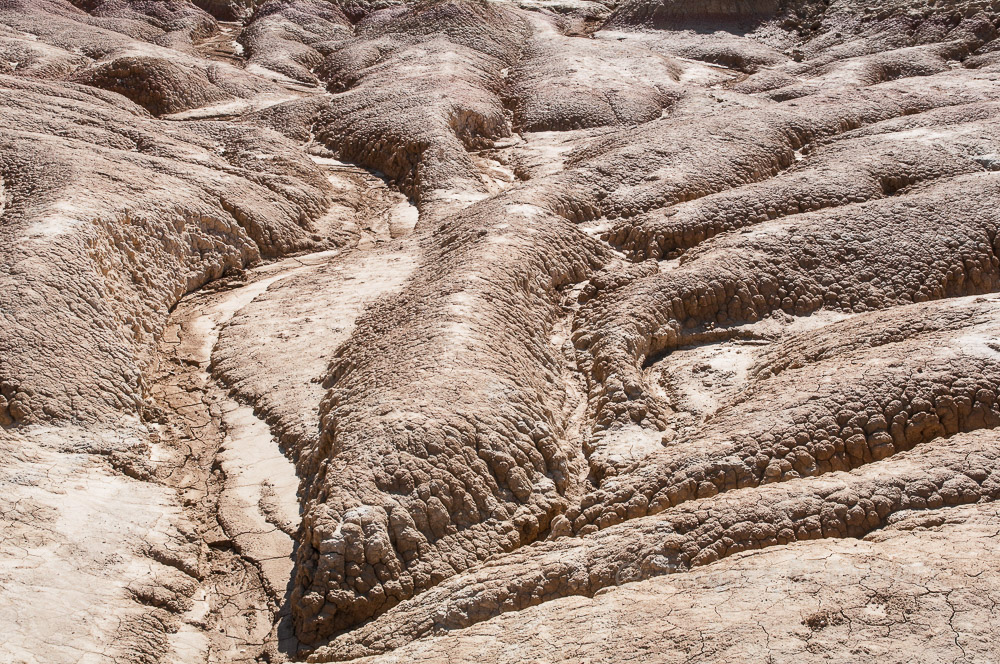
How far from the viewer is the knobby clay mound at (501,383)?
347 cm

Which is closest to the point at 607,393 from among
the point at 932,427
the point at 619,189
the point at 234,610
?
the point at 932,427

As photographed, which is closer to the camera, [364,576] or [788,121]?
[364,576]

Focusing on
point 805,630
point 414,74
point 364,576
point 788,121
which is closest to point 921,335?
point 805,630

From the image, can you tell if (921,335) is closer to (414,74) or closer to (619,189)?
(619,189)

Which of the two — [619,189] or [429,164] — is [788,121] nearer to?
[619,189]

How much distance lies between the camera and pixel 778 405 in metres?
4.48

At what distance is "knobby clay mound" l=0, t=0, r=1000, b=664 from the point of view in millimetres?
3471

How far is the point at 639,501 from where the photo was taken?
13.8 feet

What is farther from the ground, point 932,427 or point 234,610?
point 932,427

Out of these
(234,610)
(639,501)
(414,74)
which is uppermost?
(414,74)

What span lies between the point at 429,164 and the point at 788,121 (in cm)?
334

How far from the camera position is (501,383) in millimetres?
4812

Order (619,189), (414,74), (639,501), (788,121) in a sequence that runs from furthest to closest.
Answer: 1. (414,74)
2. (788,121)
3. (619,189)
4. (639,501)

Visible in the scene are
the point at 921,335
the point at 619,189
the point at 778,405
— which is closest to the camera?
the point at 778,405
